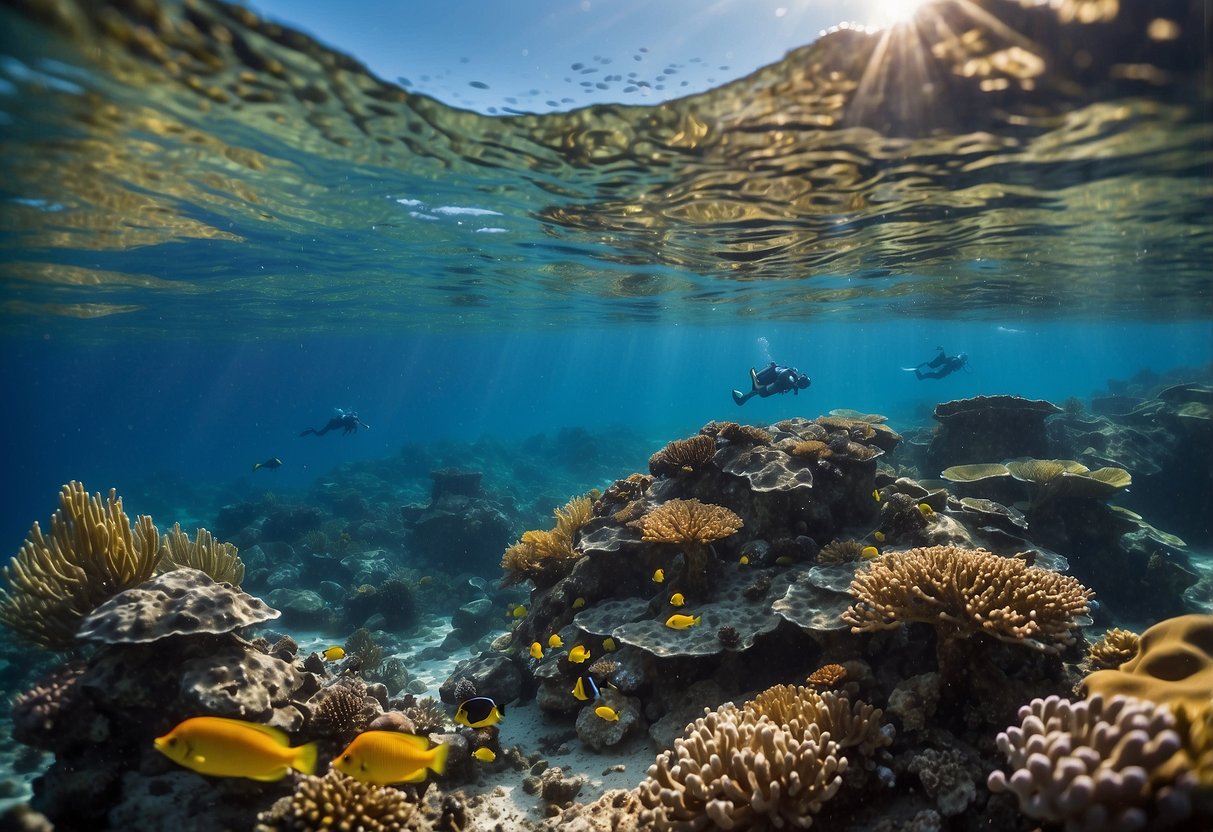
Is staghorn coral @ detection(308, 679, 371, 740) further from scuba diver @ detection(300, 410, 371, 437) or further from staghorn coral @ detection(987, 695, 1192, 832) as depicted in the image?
scuba diver @ detection(300, 410, 371, 437)

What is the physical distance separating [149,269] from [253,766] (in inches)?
938

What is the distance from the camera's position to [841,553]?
7.34m

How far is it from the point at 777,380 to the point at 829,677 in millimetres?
7448

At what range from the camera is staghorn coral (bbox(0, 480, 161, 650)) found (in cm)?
582

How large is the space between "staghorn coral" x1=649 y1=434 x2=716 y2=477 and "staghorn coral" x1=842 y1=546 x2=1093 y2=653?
392cm

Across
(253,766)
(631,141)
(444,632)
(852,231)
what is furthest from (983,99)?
(444,632)

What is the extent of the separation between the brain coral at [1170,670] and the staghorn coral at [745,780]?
1983mm

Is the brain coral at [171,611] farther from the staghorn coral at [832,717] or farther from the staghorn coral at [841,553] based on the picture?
the staghorn coral at [841,553]

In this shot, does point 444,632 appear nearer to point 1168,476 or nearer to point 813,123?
point 813,123

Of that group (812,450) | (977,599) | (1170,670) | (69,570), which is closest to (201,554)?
(69,570)

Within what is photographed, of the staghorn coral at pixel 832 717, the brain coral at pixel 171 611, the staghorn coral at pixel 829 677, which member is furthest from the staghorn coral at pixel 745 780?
the brain coral at pixel 171 611

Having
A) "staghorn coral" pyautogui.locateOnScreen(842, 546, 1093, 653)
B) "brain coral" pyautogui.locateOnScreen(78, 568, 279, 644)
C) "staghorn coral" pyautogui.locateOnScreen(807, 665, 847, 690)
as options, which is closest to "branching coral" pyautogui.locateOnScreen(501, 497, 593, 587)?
"brain coral" pyautogui.locateOnScreen(78, 568, 279, 644)

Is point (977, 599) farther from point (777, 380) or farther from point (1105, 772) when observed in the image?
point (777, 380)

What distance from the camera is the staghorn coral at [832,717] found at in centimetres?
454
